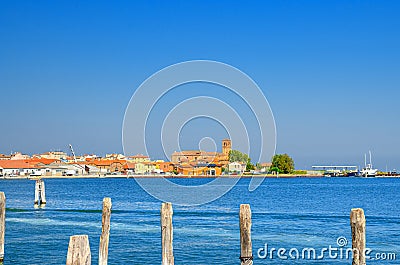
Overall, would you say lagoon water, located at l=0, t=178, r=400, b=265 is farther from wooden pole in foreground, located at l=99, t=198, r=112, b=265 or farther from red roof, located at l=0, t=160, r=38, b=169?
red roof, located at l=0, t=160, r=38, b=169

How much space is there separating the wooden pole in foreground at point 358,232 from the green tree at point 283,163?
6307 inches

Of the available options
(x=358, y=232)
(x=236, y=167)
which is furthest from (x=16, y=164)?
(x=358, y=232)

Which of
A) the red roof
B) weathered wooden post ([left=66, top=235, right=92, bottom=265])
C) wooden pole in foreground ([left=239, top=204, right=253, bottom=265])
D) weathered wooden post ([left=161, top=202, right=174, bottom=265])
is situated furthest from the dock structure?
the red roof

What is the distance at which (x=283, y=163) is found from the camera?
17450 cm

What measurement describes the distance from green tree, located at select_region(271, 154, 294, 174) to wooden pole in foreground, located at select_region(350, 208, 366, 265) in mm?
160207

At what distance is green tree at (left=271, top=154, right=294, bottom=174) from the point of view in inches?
6801

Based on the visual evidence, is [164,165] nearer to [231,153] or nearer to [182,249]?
[231,153]

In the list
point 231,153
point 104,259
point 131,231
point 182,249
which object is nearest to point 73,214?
point 131,231

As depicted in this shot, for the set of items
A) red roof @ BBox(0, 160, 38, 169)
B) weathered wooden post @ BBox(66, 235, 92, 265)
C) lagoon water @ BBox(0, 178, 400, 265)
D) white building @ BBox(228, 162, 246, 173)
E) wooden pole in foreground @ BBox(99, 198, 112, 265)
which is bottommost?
lagoon water @ BBox(0, 178, 400, 265)

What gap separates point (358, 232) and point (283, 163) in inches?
6474

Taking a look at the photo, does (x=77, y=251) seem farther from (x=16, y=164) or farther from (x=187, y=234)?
(x=16, y=164)

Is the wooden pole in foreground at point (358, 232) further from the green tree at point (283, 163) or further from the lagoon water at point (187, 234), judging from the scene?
the green tree at point (283, 163)

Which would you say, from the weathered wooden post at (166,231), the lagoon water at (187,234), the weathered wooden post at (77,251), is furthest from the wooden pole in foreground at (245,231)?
the lagoon water at (187,234)

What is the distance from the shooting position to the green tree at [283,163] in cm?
17275
